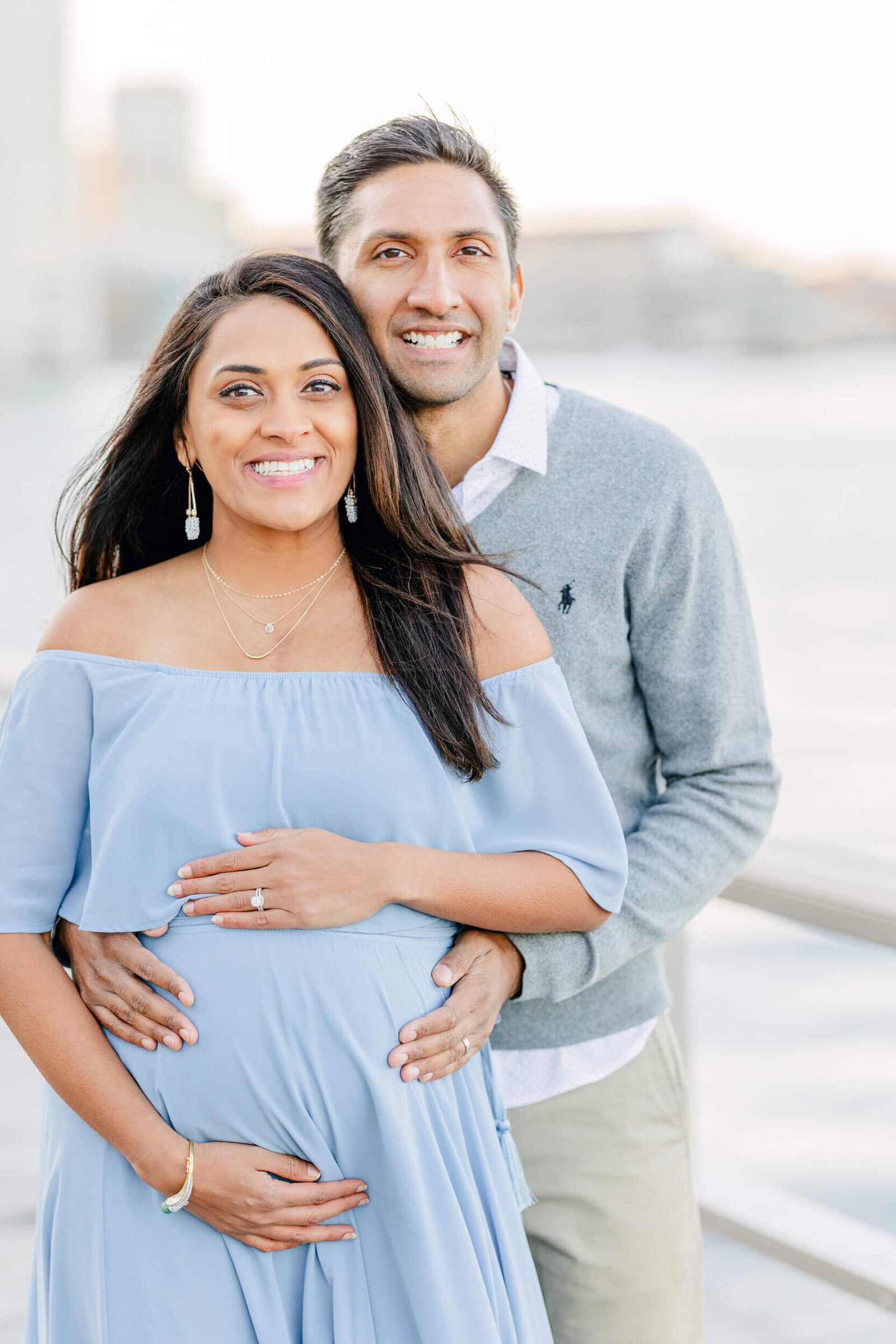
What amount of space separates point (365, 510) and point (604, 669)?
33 cm

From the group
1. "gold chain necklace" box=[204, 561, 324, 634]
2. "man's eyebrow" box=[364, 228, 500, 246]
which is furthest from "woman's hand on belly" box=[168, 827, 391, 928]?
"man's eyebrow" box=[364, 228, 500, 246]

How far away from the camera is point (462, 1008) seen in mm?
1301

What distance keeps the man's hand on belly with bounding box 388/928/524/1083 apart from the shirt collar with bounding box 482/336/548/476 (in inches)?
21.6

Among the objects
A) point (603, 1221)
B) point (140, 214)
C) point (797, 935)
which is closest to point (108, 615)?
point (603, 1221)

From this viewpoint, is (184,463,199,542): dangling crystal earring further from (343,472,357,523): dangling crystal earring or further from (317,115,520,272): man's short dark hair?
(317,115,520,272): man's short dark hair

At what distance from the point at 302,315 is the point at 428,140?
1.27 ft

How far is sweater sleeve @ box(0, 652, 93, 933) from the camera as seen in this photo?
1.29m

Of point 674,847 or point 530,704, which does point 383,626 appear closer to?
point 530,704

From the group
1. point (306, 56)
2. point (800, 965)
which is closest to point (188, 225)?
point (306, 56)

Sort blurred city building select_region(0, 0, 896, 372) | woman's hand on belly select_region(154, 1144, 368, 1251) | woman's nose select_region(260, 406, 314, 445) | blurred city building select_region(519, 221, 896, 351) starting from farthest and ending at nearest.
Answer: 1. blurred city building select_region(0, 0, 896, 372)
2. blurred city building select_region(519, 221, 896, 351)
3. woman's nose select_region(260, 406, 314, 445)
4. woman's hand on belly select_region(154, 1144, 368, 1251)

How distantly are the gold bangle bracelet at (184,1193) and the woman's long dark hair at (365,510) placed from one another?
0.45 meters

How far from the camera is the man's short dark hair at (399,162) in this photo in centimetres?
161

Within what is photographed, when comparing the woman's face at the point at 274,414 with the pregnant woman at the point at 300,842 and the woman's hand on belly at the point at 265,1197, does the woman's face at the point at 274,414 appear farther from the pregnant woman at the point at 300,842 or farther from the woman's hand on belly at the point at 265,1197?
the woman's hand on belly at the point at 265,1197

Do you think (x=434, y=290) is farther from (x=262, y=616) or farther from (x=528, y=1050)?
(x=528, y=1050)
